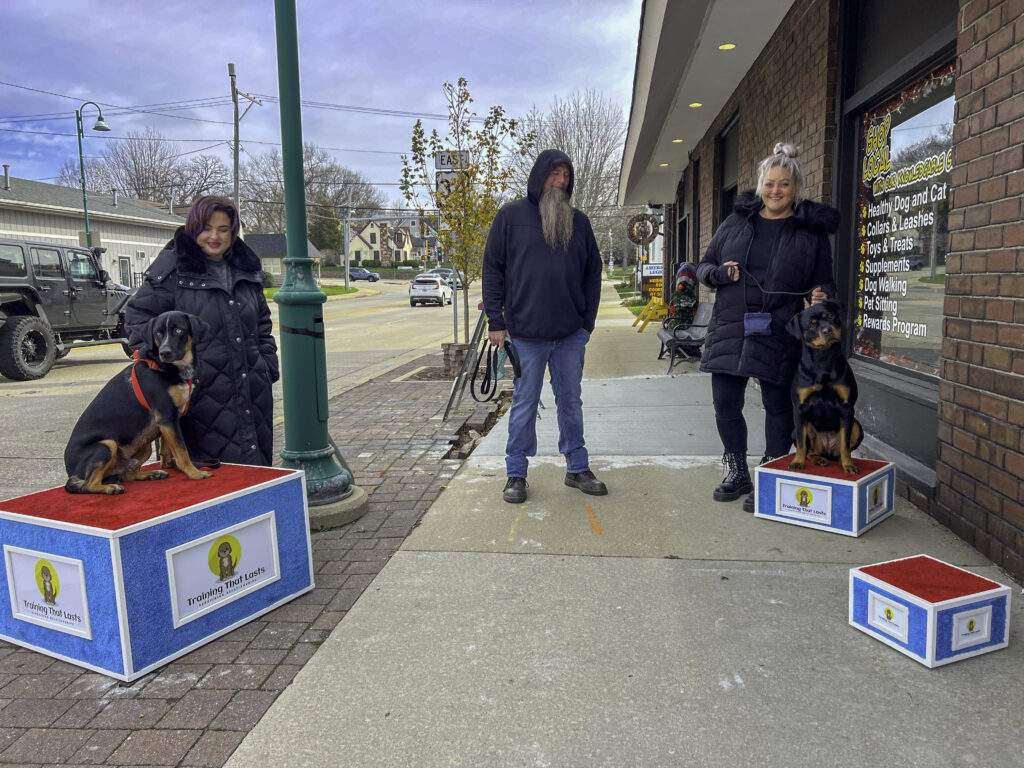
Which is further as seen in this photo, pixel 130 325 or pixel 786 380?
pixel 786 380

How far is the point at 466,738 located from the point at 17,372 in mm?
11078

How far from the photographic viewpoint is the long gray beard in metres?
4.10

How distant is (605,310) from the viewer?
24.2 meters

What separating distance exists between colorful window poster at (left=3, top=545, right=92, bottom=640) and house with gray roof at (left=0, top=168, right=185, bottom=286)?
2410cm

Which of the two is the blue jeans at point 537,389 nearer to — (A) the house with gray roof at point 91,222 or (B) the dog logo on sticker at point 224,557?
(B) the dog logo on sticker at point 224,557

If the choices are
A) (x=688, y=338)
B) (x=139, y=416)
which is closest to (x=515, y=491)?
(x=139, y=416)

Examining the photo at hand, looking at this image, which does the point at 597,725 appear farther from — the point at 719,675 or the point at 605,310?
the point at 605,310

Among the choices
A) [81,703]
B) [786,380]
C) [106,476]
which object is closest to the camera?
[81,703]

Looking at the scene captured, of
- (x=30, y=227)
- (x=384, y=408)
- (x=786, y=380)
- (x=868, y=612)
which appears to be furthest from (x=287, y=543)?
(x=30, y=227)

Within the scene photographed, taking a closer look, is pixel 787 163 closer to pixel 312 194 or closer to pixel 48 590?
pixel 48 590

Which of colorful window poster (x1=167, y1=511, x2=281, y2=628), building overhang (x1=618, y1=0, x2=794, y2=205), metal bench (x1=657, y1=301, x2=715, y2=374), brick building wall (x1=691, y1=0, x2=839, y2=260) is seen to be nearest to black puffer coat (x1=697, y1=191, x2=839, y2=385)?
brick building wall (x1=691, y1=0, x2=839, y2=260)

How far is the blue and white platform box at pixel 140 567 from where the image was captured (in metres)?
2.42

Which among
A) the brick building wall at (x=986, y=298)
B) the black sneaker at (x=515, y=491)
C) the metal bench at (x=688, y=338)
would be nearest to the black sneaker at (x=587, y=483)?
the black sneaker at (x=515, y=491)

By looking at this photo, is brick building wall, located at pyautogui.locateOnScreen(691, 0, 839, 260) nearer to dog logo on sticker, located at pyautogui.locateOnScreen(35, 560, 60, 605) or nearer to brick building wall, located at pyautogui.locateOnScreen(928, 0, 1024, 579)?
brick building wall, located at pyautogui.locateOnScreen(928, 0, 1024, 579)
